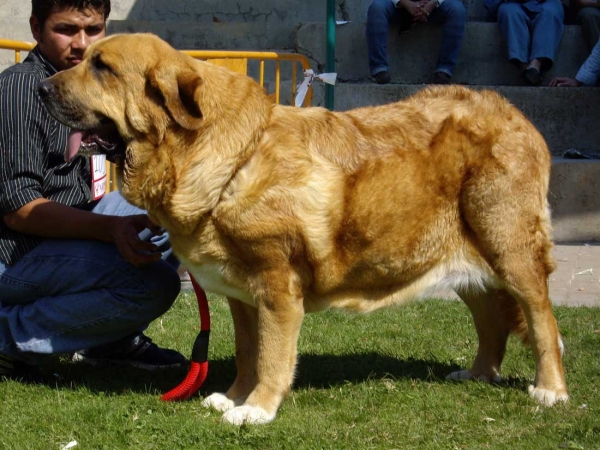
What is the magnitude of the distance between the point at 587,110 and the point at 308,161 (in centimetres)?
713

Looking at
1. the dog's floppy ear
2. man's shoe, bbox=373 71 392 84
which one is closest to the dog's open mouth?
the dog's floppy ear

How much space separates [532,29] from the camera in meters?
10.5

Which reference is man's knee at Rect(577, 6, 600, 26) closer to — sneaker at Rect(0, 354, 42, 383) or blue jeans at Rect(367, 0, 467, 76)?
blue jeans at Rect(367, 0, 467, 76)

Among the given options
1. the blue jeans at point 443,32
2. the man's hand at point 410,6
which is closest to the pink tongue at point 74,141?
the blue jeans at point 443,32

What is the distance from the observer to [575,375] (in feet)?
15.6

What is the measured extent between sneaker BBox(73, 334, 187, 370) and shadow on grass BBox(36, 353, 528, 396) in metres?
0.07

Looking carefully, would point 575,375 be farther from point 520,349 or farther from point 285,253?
point 285,253

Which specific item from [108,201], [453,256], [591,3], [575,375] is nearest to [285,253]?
[453,256]

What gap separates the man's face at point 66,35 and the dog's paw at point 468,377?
2.76 meters

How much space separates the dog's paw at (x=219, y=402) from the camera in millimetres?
4285

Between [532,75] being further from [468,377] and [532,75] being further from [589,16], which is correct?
[468,377]

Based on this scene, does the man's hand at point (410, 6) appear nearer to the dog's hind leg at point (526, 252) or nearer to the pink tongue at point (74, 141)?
the dog's hind leg at point (526, 252)

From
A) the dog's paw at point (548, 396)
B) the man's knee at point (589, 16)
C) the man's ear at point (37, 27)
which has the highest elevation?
the man's ear at point (37, 27)

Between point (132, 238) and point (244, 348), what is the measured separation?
0.82 meters
